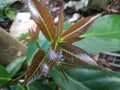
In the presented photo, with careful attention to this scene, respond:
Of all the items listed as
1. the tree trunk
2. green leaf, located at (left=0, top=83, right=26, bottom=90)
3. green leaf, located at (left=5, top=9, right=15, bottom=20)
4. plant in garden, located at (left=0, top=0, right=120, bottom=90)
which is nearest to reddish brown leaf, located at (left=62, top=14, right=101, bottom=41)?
plant in garden, located at (left=0, top=0, right=120, bottom=90)

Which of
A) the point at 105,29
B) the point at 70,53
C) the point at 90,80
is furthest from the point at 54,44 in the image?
the point at 105,29

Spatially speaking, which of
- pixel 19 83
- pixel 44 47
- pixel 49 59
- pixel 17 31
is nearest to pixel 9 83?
pixel 19 83

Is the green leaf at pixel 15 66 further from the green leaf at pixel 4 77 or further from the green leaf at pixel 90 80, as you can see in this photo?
the green leaf at pixel 90 80

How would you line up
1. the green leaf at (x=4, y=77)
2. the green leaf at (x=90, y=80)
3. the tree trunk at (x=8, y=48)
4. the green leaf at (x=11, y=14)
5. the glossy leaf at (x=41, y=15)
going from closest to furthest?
the glossy leaf at (x=41, y=15) < the green leaf at (x=90, y=80) < the green leaf at (x=4, y=77) < the tree trunk at (x=8, y=48) < the green leaf at (x=11, y=14)

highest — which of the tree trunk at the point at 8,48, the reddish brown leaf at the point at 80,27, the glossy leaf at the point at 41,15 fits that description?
the glossy leaf at the point at 41,15

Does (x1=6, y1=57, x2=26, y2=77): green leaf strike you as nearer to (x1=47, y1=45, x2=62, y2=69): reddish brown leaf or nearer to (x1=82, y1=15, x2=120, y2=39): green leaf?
(x1=82, y1=15, x2=120, y2=39): green leaf

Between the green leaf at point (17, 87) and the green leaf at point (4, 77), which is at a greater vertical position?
the green leaf at point (4, 77)

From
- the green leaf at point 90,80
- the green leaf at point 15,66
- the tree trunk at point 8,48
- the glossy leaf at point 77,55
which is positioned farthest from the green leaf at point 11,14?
the glossy leaf at point 77,55
